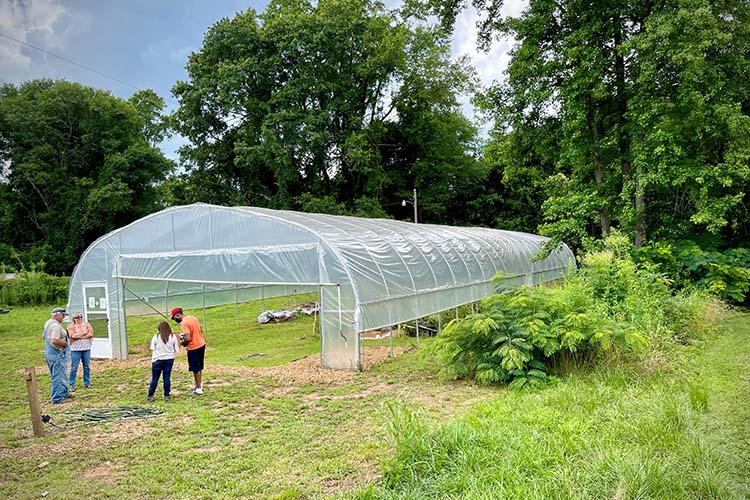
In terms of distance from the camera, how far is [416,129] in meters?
29.1

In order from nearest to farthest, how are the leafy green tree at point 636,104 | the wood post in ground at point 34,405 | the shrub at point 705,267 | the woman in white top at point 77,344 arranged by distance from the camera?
the wood post in ground at point 34,405
the woman in white top at point 77,344
the leafy green tree at point 636,104
the shrub at point 705,267

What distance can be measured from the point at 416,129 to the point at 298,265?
2117 cm

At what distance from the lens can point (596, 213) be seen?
13.8 meters

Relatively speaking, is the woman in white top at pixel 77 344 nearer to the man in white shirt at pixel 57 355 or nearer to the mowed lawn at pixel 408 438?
the mowed lawn at pixel 408 438

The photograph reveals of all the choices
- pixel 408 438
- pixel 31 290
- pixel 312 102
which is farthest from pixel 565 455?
pixel 31 290

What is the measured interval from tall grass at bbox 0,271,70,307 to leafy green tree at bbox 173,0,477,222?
320 inches

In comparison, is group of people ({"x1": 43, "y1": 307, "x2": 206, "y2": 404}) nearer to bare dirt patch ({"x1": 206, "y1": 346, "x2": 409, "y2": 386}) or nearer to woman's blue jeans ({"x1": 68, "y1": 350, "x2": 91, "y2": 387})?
woman's blue jeans ({"x1": 68, "y1": 350, "x2": 91, "y2": 387})

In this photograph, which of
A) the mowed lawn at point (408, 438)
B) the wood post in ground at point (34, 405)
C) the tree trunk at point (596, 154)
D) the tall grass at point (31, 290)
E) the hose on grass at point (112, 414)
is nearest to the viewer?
the mowed lawn at point (408, 438)

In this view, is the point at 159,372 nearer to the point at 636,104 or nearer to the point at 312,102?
the point at 636,104

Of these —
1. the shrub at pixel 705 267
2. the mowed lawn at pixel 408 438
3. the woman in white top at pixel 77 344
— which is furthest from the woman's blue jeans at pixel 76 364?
the shrub at pixel 705 267

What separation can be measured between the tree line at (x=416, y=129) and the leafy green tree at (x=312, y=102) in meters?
0.11

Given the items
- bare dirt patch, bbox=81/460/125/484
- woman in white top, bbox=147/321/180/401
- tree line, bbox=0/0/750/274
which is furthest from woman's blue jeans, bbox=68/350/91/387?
tree line, bbox=0/0/750/274

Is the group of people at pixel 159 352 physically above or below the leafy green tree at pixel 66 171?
below

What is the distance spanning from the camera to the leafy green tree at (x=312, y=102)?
78.5 feet
